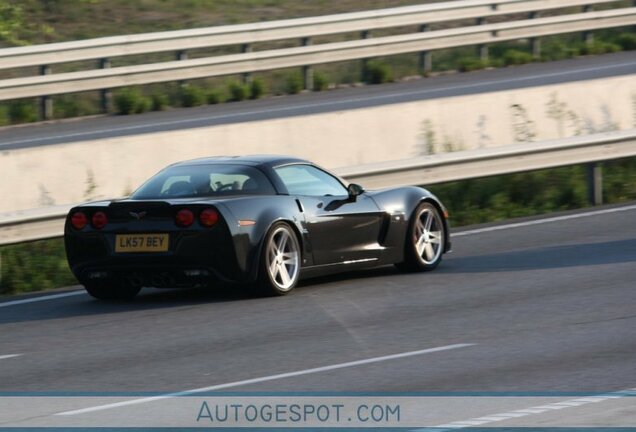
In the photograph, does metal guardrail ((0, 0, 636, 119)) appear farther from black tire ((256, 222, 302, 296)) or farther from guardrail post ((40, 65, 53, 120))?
black tire ((256, 222, 302, 296))

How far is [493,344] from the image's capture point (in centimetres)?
943

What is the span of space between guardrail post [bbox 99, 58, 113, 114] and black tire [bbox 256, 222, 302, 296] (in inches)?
509

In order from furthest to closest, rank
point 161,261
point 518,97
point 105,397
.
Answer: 1. point 518,97
2. point 161,261
3. point 105,397

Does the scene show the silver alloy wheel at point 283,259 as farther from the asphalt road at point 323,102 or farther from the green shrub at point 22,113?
the green shrub at point 22,113

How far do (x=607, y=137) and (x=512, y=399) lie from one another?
995cm

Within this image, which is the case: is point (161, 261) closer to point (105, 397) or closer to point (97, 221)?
point (97, 221)

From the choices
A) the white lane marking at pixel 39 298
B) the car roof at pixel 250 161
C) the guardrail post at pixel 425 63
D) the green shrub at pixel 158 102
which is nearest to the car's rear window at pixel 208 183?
the car roof at pixel 250 161

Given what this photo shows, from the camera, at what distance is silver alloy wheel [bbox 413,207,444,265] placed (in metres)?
13.1

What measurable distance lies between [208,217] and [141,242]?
580 mm

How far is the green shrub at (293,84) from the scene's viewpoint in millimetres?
25750

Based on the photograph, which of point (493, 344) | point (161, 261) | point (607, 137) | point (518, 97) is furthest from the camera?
point (518, 97)

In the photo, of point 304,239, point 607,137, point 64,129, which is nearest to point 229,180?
point 304,239

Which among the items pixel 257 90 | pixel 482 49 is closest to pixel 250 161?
pixel 257 90

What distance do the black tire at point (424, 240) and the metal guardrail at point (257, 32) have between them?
11.9 meters
